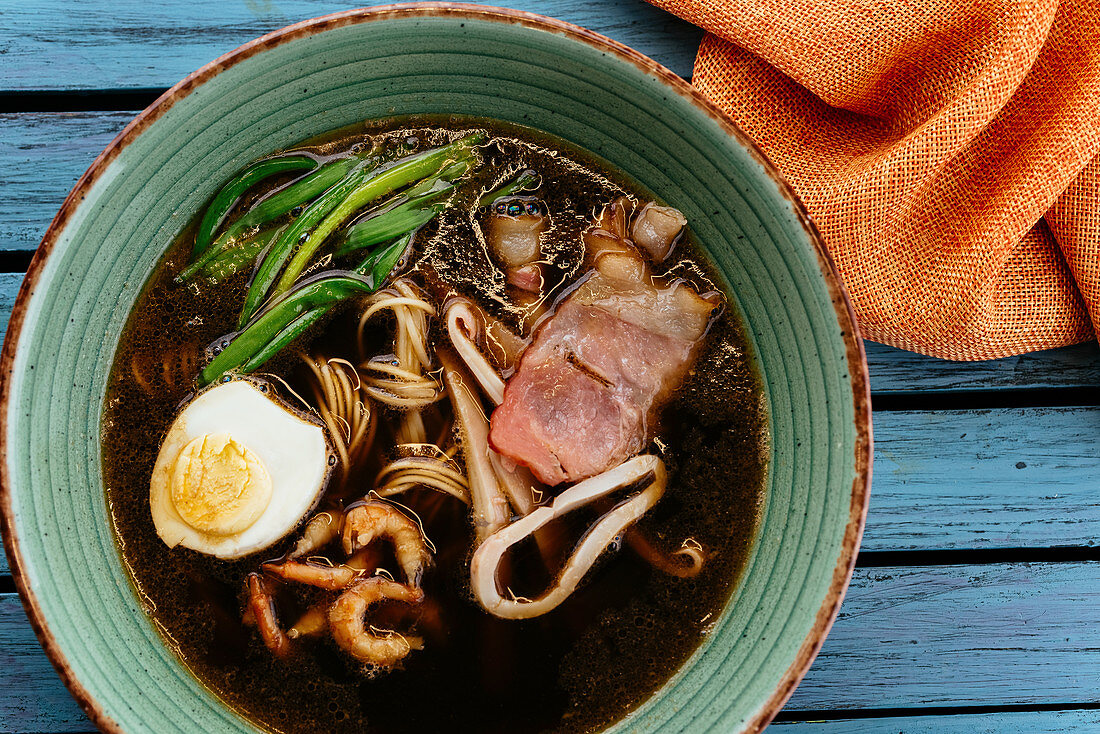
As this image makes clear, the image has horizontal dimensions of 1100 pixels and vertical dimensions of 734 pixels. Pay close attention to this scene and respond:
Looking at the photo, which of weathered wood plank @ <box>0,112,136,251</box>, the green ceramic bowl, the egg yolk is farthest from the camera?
weathered wood plank @ <box>0,112,136,251</box>

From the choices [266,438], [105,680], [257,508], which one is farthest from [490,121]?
[105,680]

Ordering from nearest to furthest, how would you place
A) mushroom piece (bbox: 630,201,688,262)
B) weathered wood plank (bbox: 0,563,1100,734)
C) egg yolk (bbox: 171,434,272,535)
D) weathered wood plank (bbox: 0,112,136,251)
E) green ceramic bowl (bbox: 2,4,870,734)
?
1. green ceramic bowl (bbox: 2,4,870,734)
2. egg yolk (bbox: 171,434,272,535)
3. mushroom piece (bbox: 630,201,688,262)
4. weathered wood plank (bbox: 0,112,136,251)
5. weathered wood plank (bbox: 0,563,1100,734)

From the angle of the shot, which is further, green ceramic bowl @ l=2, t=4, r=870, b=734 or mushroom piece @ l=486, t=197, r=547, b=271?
mushroom piece @ l=486, t=197, r=547, b=271

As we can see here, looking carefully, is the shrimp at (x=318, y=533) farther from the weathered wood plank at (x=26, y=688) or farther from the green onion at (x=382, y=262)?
the weathered wood plank at (x=26, y=688)

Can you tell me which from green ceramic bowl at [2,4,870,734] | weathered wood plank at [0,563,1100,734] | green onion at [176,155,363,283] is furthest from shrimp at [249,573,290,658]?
weathered wood plank at [0,563,1100,734]

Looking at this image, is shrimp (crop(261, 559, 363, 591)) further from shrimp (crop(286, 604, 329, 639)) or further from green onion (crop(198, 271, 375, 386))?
green onion (crop(198, 271, 375, 386))

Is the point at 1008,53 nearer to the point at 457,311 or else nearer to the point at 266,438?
the point at 457,311
